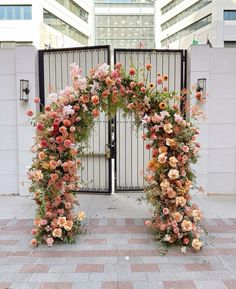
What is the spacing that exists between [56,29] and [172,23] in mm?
15853

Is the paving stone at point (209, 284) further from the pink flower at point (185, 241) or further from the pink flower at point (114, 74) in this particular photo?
the pink flower at point (114, 74)

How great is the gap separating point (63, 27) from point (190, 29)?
13.7 metres

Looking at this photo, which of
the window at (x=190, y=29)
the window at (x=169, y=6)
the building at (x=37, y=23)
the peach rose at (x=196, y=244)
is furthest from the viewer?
the window at (x=169, y=6)

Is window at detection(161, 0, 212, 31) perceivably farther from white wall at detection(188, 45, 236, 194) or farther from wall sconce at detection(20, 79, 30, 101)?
wall sconce at detection(20, 79, 30, 101)

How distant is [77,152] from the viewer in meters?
3.84

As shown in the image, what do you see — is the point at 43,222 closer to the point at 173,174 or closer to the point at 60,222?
the point at 60,222

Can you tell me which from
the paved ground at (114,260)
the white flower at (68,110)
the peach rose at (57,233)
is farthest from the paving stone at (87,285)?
the white flower at (68,110)

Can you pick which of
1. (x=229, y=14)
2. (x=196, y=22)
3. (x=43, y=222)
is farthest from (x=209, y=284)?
(x=196, y=22)

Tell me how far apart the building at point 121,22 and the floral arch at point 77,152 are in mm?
24679

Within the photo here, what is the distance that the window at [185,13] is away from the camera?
31.2m

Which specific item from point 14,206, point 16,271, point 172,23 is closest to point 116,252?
point 16,271

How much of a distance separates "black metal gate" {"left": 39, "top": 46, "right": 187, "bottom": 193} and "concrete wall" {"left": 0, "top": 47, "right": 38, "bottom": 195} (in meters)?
0.28

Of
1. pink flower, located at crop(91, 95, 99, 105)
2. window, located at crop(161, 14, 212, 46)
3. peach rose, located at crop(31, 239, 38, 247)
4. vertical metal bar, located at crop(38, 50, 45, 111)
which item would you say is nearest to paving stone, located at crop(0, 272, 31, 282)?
A: peach rose, located at crop(31, 239, 38, 247)

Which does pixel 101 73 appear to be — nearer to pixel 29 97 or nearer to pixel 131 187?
pixel 29 97
